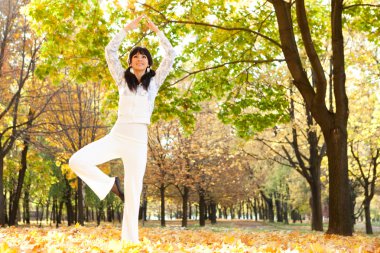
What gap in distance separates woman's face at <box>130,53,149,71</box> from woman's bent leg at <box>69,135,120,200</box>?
2.97 feet

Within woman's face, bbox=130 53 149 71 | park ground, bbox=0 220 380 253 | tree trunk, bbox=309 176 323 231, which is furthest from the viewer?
tree trunk, bbox=309 176 323 231

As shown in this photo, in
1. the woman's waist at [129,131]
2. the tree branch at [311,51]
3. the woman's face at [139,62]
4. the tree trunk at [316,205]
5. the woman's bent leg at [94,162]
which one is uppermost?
the tree branch at [311,51]

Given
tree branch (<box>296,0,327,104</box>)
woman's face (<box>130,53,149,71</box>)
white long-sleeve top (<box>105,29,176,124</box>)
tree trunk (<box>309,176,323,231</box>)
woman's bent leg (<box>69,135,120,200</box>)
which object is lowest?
tree trunk (<box>309,176,323,231</box>)

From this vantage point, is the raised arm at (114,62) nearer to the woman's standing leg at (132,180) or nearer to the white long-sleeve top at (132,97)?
the white long-sleeve top at (132,97)

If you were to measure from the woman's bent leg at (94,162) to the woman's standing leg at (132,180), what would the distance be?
0.19 meters

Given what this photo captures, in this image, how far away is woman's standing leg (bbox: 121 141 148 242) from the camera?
493 centimetres

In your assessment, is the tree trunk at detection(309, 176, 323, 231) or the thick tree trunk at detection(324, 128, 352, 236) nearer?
the thick tree trunk at detection(324, 128, 352, 236)

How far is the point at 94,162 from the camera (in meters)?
4.84

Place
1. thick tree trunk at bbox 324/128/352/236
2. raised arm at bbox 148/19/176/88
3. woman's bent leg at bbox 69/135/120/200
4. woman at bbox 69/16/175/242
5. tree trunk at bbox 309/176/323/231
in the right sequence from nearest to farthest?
woman's bent leg at bbox 69/135/120/200, woman at bbox 69/16/175/242, raised arm at bbox 148/19/176/88, thick tree trunk at bbox 324/128/352/236, tree trunk at bbox 309/176/323/231

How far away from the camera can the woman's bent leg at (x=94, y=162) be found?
187 inches

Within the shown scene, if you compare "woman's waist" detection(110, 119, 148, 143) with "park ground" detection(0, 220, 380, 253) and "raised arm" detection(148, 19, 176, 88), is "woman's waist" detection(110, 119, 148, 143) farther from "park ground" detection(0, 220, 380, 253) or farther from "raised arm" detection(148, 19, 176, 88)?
"park ground" detection(0, 220, 380, 253)

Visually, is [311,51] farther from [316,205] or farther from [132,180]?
[316,205]

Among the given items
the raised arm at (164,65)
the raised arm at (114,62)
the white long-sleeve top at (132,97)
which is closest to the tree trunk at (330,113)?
the raised arm at (164,65)

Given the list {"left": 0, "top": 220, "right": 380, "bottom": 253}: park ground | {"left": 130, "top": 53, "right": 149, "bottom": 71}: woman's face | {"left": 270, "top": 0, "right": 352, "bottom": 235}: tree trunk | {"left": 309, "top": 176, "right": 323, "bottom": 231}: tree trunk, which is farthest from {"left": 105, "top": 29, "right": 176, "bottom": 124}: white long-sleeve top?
{"left": 309, "top": 176, "right": 323, "bottom": 231}: tree trunk
